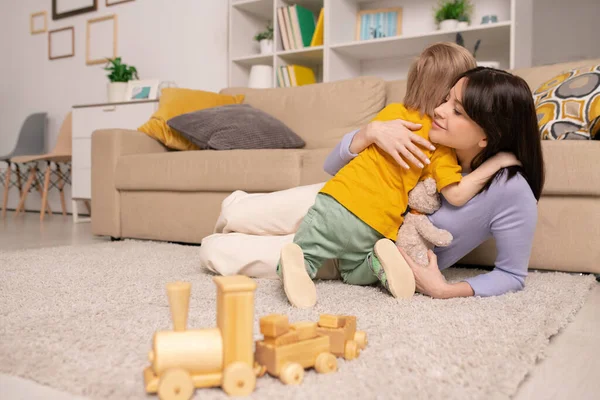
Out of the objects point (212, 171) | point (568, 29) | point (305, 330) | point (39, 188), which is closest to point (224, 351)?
point (305, 330)

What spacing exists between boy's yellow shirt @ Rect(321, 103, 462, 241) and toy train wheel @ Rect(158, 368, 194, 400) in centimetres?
67

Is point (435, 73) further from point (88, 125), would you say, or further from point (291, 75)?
point (88, 125)

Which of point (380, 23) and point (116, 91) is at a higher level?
point (380, 23)

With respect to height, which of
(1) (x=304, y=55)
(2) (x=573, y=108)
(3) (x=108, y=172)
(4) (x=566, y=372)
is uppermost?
(1) (x=304, y=55)

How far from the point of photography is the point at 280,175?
6.80 feet

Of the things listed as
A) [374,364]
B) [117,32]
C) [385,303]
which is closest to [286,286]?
[385,303]

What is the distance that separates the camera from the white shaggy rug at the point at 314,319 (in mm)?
736

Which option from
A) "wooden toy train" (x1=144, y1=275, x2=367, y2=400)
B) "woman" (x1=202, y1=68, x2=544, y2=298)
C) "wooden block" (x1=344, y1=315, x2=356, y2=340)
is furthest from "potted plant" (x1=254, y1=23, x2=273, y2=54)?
"wooden toy train" (x1=144, y1=275, x2=367, y2=400)

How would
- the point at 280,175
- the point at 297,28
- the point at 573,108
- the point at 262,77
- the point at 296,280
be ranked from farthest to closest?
the point at 262,77 → the point at 297,28 → the point at 280,175 → the point at 573,108 → the point at 296,280

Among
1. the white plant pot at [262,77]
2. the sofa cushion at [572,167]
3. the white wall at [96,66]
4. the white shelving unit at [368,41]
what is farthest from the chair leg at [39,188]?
the sofa cushion at [572,167]

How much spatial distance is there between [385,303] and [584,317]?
432 mm

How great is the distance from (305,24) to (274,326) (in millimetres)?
2985

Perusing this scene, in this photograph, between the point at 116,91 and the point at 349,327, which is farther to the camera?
the point at 116,91

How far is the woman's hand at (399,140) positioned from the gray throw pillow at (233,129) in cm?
121
